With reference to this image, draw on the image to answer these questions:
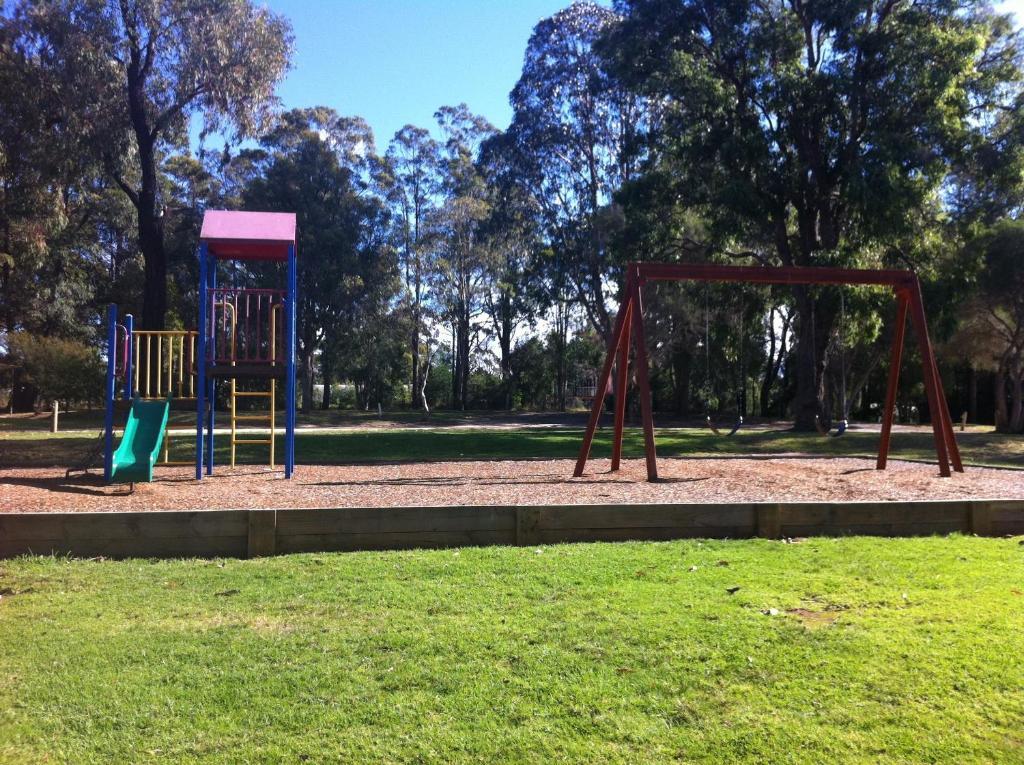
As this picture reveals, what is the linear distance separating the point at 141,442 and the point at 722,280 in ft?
30.8

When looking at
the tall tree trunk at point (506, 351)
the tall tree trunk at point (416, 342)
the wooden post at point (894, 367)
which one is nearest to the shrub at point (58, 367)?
the tall tree trunk at point (416, 342)

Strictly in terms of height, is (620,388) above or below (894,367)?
below

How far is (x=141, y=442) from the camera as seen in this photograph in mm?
10922

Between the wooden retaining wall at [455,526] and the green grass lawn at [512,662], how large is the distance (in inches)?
16.4

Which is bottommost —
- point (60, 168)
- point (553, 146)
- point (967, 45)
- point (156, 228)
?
point (156, 228)

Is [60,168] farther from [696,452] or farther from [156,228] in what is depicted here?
[696,452]

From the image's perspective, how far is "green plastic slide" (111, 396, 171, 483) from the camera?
9977 mm

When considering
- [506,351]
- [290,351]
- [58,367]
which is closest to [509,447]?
[290,351]

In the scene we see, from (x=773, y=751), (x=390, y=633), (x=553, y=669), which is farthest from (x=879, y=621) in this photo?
(x=390, y=633)

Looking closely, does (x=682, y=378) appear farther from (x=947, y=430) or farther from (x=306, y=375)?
(x=947, y=430)

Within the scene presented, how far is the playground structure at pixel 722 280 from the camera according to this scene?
12.4m

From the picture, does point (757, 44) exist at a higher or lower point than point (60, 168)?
higher

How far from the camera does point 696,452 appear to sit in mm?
19562

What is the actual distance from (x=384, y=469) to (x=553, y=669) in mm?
10211
